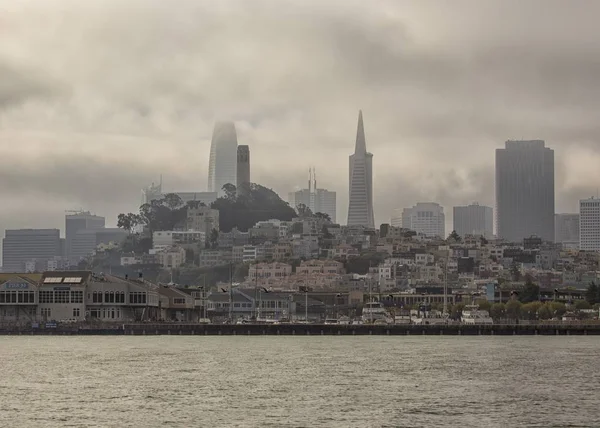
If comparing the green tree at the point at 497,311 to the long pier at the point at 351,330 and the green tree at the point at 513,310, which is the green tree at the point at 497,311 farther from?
the long pier at the point at 351,330

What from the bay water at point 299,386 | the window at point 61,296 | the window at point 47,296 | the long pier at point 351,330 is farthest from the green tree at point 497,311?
the bay water at point 299,386

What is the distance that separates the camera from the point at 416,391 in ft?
244

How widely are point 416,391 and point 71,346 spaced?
5709cm

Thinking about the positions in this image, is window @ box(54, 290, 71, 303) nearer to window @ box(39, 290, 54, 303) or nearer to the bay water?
window @ box(39, 290, 54, 303)

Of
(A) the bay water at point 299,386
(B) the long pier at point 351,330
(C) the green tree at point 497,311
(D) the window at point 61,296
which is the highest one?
(D) the window at point 61,296

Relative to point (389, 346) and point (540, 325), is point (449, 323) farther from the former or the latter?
point (389, 346)

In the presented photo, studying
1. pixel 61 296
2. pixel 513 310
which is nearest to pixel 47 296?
pixel 61 296

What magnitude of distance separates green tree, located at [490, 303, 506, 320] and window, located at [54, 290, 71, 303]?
182 feet

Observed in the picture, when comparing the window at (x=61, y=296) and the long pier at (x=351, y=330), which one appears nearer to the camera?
the long pier at (x=351, y=330)

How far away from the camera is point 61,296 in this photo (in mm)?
168500

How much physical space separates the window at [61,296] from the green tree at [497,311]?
5533cm

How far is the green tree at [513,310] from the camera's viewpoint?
19050 centimetres

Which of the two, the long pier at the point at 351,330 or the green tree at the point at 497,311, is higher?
the green tree at the point at 497,311

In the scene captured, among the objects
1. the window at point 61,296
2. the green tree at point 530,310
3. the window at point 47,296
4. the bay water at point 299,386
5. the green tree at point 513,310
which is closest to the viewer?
the bay water at point 299,386
